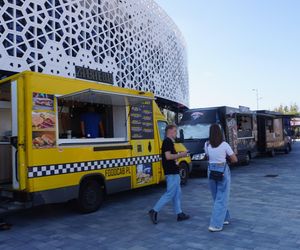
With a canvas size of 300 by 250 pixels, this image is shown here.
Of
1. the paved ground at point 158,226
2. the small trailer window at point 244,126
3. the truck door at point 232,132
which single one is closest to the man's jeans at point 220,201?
the paved ground at point 158,226

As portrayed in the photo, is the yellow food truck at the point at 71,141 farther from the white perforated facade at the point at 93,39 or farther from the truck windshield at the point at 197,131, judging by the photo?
the white perforated facade at the point at 93,39

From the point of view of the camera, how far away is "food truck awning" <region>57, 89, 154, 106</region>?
22.9ft

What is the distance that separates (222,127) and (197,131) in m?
1.22

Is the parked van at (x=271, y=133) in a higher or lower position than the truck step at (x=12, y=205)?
higher

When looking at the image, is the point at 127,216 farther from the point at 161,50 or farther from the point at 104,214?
the point at 161,50

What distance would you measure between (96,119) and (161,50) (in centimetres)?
2894

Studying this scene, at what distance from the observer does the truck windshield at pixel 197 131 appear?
44.9 feet

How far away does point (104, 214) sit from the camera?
7.28 m

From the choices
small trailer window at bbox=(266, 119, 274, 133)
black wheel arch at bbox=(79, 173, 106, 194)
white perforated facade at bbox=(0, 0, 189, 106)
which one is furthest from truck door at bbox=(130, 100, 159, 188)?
small trailer window at bbox=(266, 119, 274, 133)

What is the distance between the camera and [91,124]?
8.18 m

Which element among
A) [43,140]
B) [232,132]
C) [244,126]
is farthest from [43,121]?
[244,126]

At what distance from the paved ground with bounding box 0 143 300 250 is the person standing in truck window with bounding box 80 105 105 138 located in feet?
5.68

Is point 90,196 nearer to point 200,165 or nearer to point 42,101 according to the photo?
point 42,101

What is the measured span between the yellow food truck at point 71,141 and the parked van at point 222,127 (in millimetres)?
3804
